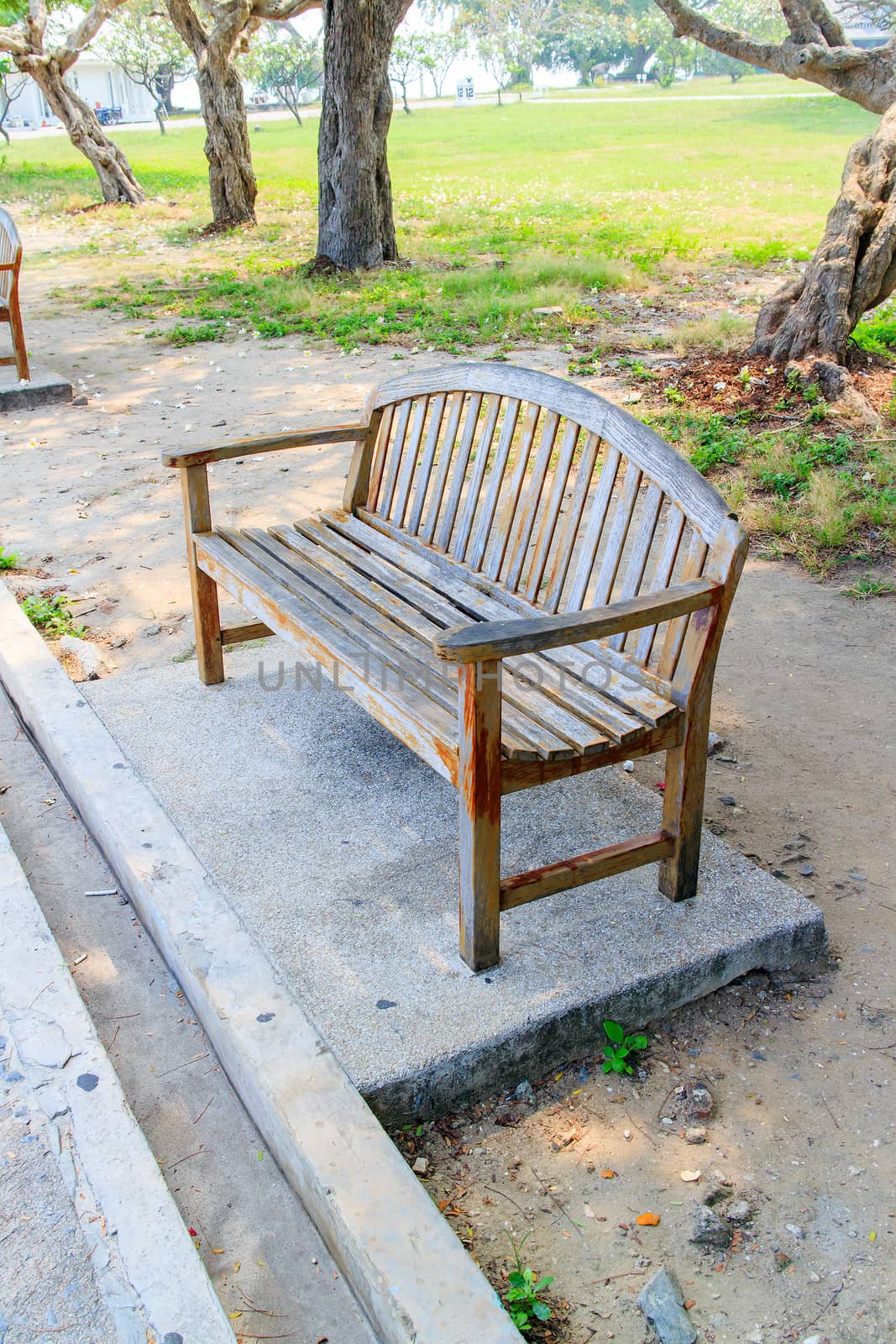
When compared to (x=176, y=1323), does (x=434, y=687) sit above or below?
above

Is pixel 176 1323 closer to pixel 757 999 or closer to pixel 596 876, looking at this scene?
pixel 596 876

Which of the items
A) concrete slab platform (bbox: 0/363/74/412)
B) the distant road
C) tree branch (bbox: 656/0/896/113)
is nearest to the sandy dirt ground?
concrete slab platform (bbox: 0/363/74/412)

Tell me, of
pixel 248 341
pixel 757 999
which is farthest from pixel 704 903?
pixel 248 341

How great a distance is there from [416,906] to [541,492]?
1166 millimetres

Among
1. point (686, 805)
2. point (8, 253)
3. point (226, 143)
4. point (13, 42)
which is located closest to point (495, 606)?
point (686, 805)

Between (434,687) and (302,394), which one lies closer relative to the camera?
(434,687)

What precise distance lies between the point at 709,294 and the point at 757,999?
372 inches

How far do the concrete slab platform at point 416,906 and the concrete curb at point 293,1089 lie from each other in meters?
0.08

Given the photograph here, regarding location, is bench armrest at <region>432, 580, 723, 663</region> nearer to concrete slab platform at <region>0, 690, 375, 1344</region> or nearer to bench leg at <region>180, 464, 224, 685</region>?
concrete slab platform at <region>0, 690, 375, 1344</region>

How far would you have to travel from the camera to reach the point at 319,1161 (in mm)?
1926

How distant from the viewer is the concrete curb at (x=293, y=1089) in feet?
5.65

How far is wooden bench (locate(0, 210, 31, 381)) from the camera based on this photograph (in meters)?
7.29

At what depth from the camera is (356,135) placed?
11344mm

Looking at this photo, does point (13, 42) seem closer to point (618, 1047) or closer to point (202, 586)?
point (202, 586)
